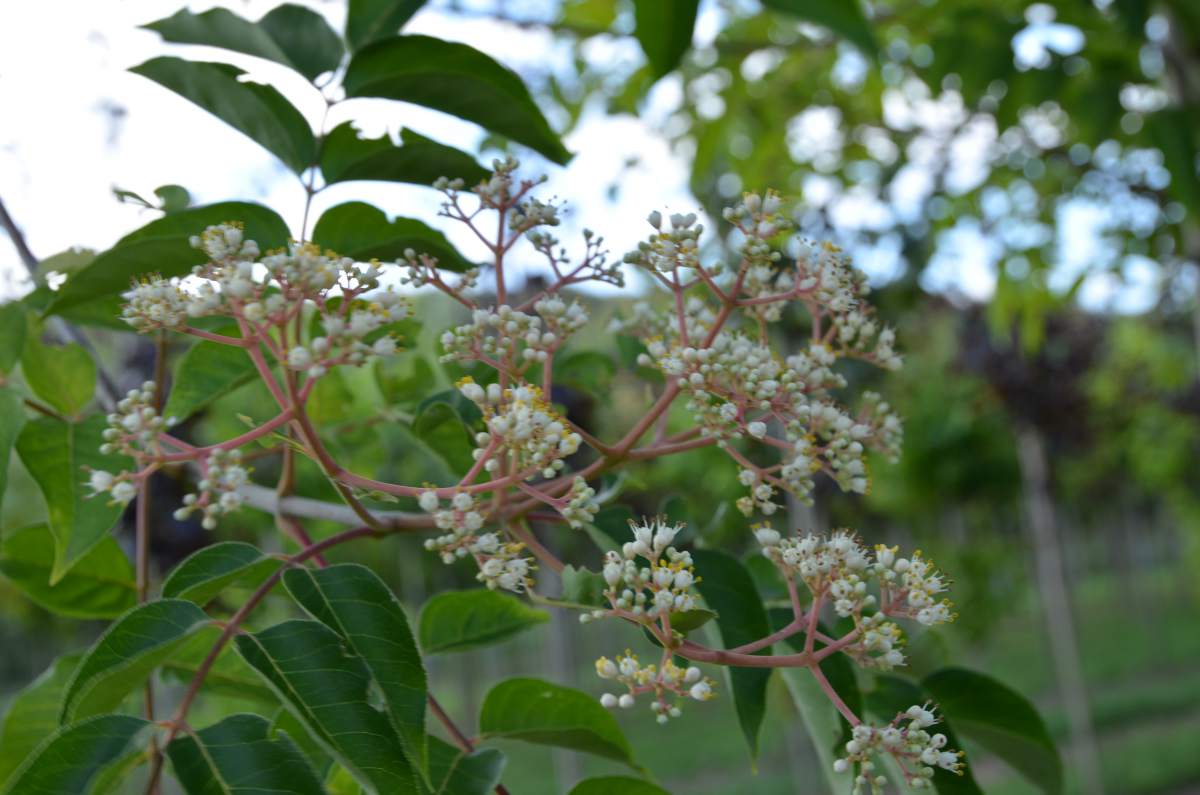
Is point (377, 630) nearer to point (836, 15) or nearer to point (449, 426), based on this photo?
point (449, 426)

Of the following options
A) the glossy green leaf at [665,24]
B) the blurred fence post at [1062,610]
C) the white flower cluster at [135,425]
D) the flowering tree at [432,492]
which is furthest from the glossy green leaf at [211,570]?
the blurred fence post at [1062,610]

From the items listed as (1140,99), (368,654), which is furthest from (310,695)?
(1140,99)

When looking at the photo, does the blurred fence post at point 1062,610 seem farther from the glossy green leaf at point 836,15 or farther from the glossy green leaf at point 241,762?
the glossy green leaf at point 241,762

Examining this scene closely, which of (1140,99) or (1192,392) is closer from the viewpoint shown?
(1140,99)

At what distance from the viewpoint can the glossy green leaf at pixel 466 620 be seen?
1.24 m

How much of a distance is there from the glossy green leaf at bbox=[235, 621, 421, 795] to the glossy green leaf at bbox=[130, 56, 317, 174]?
0.56 m

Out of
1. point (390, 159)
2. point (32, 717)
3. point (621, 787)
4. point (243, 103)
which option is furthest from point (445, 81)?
point (32, 717)

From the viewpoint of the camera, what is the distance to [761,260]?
3.30 feet

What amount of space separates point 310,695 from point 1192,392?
12.3 meters

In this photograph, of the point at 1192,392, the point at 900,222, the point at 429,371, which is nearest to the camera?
the point at 429,371

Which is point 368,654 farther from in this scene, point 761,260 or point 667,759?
point 667,759

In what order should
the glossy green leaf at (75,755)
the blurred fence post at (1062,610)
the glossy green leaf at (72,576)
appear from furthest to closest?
the blurred fence post at (1062,610), the glossy green leaf at (72,576), the glossy green leaf at (75,755)

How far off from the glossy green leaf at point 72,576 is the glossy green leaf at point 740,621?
745 millimetres

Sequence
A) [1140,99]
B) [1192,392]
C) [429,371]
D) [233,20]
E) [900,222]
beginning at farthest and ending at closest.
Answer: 1. [1192,392]
2. [900,222]
3. [1140,99]
4. [429,371]
5. [233,20]
